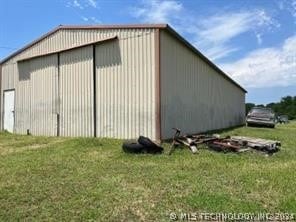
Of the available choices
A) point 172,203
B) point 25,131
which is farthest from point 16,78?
point 172,203

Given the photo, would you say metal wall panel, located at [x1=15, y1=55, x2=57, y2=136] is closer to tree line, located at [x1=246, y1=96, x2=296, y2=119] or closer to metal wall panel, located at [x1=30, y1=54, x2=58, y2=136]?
metal wall panel, located at [x1=30, y1=54, x2=58, y2=136]

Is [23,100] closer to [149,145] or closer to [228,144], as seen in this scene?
[149,145]

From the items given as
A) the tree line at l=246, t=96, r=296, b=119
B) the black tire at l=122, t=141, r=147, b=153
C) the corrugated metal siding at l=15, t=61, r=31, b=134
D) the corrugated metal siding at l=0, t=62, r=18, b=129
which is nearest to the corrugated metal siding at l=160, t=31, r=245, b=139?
the black tire at l=122, t=141, r=147, b=153

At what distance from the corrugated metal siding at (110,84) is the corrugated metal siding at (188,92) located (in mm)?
631

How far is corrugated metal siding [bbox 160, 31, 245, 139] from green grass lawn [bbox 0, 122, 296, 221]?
355cm

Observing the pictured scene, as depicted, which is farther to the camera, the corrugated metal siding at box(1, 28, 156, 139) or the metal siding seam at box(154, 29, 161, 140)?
the corrugated metal siding at box(1, 28, 156, 139)

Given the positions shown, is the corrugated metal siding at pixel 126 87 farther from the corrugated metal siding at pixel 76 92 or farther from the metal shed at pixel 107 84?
the corrugated metal siding at pixel 76 92

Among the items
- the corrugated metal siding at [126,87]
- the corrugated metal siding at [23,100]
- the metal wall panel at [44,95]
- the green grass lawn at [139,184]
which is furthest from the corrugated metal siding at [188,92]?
the corrugated metal siding at [23,100]

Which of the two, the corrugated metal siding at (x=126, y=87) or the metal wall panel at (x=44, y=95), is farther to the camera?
the metal wall panel at (x=44, y=95)

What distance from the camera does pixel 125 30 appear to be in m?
14.4

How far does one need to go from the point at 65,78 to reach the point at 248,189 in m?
11.8

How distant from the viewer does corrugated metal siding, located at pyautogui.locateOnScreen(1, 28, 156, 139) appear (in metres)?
13.7

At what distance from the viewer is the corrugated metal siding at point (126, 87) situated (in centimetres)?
1365

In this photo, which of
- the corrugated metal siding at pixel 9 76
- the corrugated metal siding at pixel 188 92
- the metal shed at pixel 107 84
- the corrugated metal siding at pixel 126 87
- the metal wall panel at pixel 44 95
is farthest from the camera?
the corrugated metal siding at pixel 9 76
